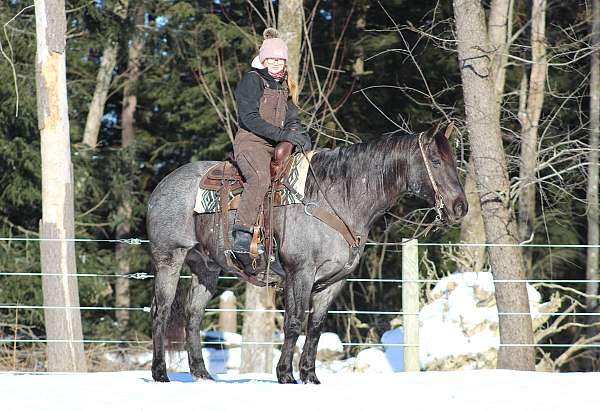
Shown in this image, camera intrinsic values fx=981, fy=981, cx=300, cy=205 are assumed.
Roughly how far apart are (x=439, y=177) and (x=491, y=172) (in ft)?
11.0

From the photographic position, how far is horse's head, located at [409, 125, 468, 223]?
22.5ft

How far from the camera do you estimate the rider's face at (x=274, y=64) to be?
24.0 ft

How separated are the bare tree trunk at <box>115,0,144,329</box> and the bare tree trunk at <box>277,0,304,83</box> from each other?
23.9 feet

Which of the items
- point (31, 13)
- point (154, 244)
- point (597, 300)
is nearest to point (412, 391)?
point (154, 244)

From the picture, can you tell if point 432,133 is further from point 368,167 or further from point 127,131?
point 127,131

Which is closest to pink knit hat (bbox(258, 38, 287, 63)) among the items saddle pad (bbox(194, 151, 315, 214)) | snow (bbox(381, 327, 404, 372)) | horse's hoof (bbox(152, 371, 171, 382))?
saddle pad (bbox(194, 151, 315, 214))

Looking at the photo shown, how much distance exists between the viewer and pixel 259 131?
23.4 ft

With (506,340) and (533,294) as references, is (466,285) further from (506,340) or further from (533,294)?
(506,340)

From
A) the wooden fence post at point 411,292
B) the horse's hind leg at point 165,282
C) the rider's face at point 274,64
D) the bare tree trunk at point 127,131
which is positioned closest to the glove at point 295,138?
the rider's face at point 274,64

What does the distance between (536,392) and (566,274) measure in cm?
1425

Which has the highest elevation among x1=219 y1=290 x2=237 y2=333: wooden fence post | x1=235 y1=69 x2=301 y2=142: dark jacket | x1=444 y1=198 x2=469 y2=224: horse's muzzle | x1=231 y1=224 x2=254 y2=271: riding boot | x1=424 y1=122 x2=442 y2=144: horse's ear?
x1=235 y1=69 x2=301 y2=142: dark jacket

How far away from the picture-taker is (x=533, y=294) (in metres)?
12.9

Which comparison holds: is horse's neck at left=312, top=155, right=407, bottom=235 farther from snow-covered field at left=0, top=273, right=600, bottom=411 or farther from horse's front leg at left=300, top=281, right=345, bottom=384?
snow-covered field at left=0, top=273, right=600, bottom=411

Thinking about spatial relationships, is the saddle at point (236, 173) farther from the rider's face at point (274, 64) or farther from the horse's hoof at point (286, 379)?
the horse's hoof at point (286, 379)
